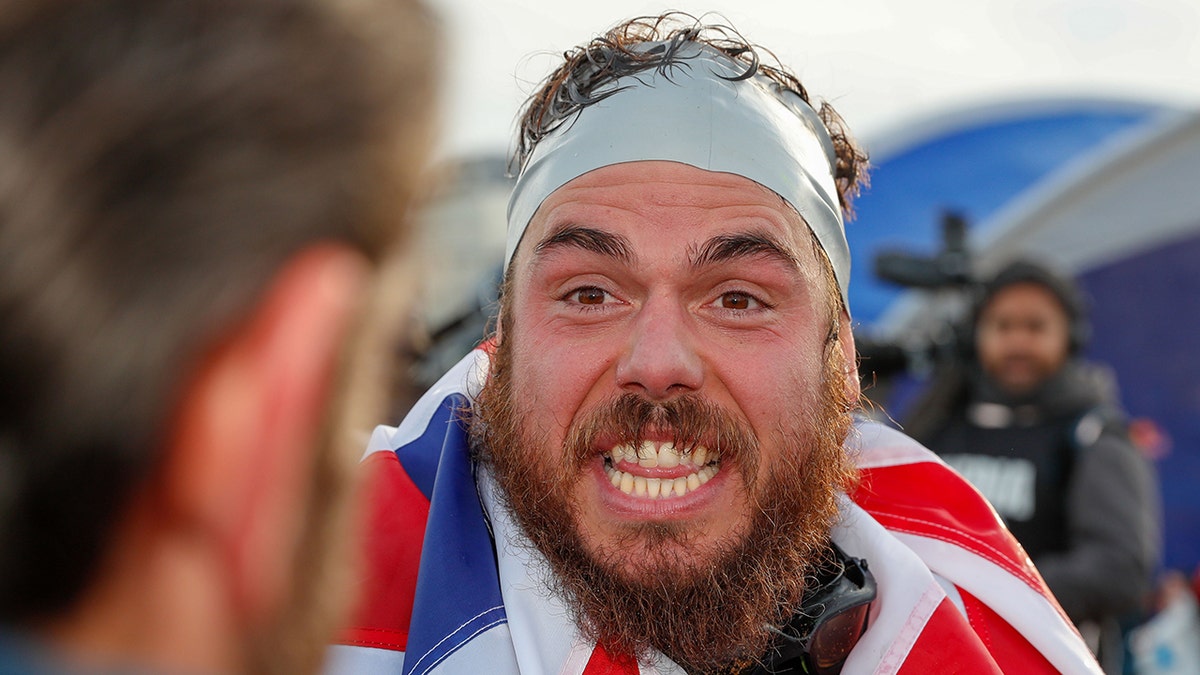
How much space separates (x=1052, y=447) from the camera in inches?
153

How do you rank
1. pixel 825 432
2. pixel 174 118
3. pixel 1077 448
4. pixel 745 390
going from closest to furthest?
pixel 174 118, pixel 745 390, pixel 825 432, pixel 1077 448

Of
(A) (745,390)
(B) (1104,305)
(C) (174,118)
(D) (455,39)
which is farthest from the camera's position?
(B) (1104,305)

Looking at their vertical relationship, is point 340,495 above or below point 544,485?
below

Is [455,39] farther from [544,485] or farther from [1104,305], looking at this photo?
[1104,305]

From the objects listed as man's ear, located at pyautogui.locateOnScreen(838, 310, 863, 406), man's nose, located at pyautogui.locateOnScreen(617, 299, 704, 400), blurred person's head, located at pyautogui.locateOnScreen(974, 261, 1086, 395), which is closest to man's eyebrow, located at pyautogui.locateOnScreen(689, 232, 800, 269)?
man's nose, located at pyautogui.locateOnScreen(617, 299, 704, 400)

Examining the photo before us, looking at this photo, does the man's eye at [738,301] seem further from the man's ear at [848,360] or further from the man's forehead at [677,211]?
the man's ear at [848,360]

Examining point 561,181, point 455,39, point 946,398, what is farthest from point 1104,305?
point 455,39

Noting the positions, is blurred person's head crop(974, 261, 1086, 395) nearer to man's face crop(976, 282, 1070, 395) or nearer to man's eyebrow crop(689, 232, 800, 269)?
man's face crop(976, 282, 1070, 395)

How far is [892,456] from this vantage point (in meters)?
2.31

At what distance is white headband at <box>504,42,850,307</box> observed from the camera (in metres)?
1.99

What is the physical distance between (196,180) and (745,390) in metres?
1.31

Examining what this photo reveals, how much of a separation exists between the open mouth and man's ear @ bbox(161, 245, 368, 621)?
1.10 metres

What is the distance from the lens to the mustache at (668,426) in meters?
1.78

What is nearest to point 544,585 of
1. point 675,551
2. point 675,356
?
point 675,551
